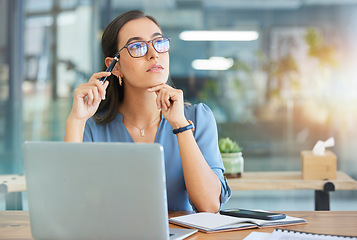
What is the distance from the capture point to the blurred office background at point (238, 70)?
4.86m

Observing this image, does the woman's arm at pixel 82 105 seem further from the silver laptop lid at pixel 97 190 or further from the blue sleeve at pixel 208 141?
the silver laptop lid at pixel 97 190

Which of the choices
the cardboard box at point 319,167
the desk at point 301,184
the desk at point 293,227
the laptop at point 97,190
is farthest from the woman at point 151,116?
the cardboard box at point 319,167

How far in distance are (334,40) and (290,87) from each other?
2.03 feet

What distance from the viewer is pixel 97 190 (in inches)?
46.0

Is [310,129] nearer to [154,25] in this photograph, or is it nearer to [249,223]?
[154,25]

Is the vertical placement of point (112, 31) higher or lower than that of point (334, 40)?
lower

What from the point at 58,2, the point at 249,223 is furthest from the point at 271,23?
the point at 249,223

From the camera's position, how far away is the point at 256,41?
15.9 ft

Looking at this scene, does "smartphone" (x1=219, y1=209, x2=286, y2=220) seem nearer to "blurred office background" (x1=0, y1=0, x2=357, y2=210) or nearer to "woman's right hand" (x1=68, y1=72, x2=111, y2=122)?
"woman's right hand" (x1=68, y1=72, x2=111, y2=122)

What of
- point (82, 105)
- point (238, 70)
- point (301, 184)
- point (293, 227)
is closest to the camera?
point (293, 227)

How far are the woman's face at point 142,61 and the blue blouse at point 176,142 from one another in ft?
0.71

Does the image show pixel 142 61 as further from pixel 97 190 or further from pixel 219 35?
pixel 219 35

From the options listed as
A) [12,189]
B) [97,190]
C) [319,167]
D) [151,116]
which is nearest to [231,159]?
[319,167]

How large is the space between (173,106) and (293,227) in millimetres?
670
